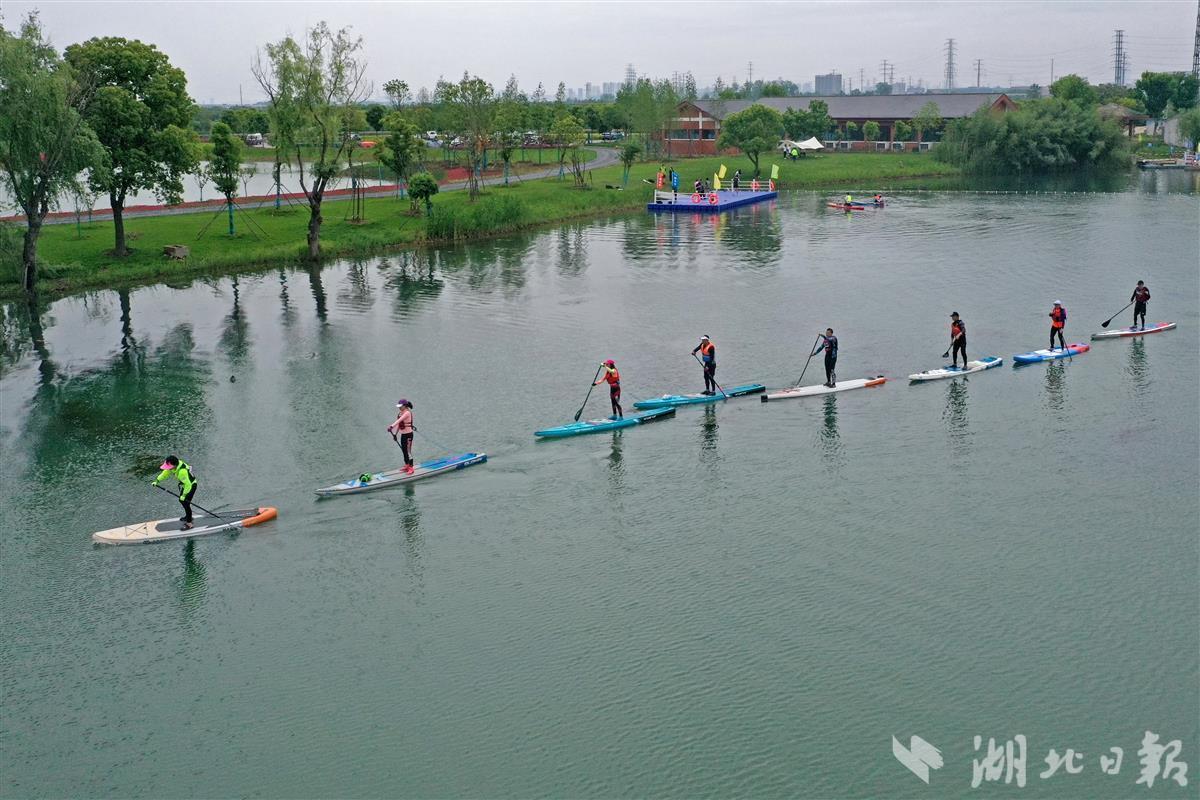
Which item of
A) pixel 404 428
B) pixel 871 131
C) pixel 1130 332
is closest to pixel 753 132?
pixel 871 131

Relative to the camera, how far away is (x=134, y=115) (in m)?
55.9

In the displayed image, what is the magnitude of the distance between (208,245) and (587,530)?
4470 centimetres

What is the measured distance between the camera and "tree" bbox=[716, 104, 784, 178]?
109875 millimetres

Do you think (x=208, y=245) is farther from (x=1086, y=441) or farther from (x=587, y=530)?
(x=1086, y=441)

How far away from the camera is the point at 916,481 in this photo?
29.0 m

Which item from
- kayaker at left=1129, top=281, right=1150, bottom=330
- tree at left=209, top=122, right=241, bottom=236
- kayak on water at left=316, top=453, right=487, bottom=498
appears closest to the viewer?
kayak on water at left=316, top=453, right=487, bottom=498

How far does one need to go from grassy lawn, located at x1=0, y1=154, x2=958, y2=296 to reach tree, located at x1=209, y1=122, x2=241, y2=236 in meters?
2.79

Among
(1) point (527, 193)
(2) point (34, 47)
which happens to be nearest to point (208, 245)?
(2) point (34, 47)

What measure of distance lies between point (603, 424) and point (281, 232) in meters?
41.6

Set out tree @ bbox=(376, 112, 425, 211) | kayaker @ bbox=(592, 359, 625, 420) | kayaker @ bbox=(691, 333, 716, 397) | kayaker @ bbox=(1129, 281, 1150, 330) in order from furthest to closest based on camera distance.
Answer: tree @ bbox=(376, 112, 425, 211) → kayaker @ bbox=(1129, 281, 1150, 330) → kayaker @ bbox=(691, 333, 716, 397) → kayaker @ bbox=(592, 359, 625, 420)

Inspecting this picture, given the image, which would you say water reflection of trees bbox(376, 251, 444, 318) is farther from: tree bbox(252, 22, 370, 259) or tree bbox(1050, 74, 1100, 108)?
tree bbox(1050, 74, 1100, 108)

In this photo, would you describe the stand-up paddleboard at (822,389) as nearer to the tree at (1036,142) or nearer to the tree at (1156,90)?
the tree at (1036,142)

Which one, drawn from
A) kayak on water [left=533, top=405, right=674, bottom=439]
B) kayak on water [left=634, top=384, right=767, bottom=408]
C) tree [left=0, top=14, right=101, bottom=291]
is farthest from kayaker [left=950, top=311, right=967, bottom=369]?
tree [left=0, top=14, right=101, bottom=291]

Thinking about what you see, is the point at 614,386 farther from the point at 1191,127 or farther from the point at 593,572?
the point at 1191,127
